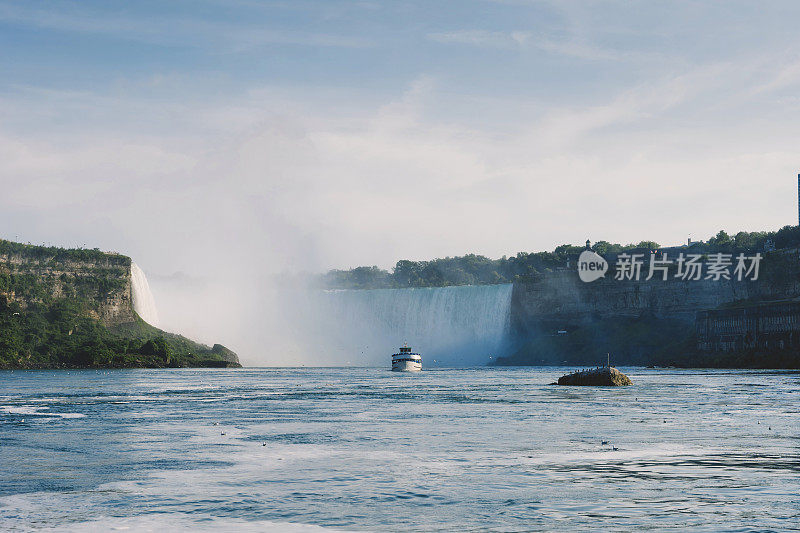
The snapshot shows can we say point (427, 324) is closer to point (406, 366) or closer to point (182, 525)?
point (406, 366)

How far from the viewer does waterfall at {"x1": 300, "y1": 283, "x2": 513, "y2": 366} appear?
168125 millimetres

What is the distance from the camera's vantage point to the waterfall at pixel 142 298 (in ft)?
568

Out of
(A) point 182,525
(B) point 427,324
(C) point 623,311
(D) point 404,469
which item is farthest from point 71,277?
(A) point 182,525

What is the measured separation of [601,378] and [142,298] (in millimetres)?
126820

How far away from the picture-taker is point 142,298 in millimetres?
177125

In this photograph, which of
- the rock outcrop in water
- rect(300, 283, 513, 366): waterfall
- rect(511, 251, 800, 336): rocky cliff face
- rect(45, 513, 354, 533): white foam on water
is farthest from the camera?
rect(300, 283, 513, 366): waterfall

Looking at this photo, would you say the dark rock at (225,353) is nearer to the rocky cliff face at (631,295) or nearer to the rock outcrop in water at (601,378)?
the rocky cliff face at (631,295)

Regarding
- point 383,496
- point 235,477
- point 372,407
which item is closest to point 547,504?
point 383,496

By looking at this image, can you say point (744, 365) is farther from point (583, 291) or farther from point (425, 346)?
point (425, 346)

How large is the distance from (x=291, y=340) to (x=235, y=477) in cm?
16490

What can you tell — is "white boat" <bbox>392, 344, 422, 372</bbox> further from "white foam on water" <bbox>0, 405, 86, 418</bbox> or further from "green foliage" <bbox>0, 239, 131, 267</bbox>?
"white foam on water" <bbox>0, 405, 86, 418</bbox>

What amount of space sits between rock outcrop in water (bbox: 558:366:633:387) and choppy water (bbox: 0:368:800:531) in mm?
24078

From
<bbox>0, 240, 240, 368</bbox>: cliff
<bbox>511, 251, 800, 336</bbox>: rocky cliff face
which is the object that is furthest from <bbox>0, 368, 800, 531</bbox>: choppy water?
<bbox>511, 251, 800, 336</bbox>: rocky cliff face

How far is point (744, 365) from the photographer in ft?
398
